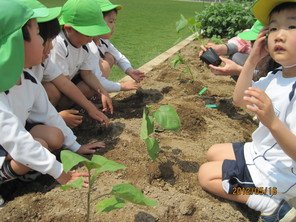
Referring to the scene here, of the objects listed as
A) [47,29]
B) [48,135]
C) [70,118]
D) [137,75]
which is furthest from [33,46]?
[137,75]

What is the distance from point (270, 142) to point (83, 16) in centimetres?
147

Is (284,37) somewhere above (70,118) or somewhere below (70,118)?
above

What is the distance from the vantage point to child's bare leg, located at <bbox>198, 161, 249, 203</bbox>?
1.50 meters

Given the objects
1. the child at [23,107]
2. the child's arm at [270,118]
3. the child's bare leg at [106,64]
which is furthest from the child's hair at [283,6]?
the child's bare leg at [106,64]

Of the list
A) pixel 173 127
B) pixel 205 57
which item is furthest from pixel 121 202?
pixel 205 57

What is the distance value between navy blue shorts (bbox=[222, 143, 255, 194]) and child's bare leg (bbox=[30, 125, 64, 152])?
37.1 inches

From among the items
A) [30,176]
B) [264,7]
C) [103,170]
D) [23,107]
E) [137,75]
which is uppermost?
[264,7]

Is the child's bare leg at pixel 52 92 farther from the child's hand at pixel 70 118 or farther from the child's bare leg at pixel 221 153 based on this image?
the child's bare leg at pixel 221 153

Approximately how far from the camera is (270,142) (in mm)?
1423

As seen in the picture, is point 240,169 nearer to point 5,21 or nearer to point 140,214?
point 140,214

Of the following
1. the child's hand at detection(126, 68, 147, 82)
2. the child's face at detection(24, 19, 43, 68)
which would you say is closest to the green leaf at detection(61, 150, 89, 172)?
the child's face at detection(24, 19, 43, 68)

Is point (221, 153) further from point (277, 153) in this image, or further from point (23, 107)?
point (23, 107)

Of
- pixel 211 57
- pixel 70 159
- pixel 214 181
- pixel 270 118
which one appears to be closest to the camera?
pixel 70 159

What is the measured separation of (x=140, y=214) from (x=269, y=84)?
91cm
